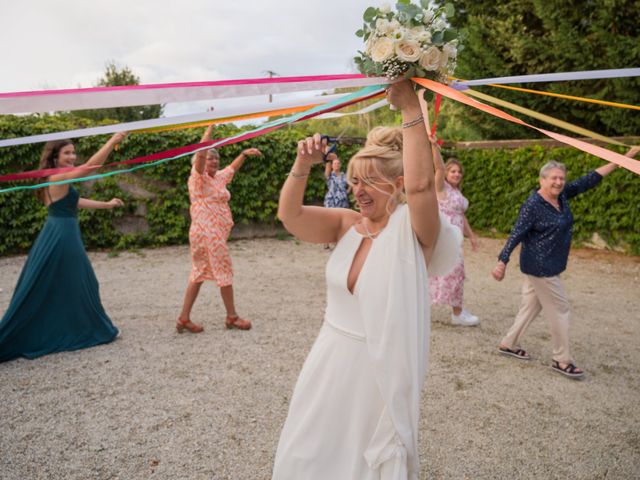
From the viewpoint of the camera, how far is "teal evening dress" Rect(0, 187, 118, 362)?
455 cm

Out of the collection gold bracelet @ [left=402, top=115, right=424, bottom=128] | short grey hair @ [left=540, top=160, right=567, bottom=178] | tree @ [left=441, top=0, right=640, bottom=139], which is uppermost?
tree @ [left=441, top=0, right=640, bottom=139]

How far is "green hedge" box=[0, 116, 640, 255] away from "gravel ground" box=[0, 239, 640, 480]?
349 centimetres

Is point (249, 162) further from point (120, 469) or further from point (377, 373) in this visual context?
point (377, 373)

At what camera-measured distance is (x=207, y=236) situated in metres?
5.18

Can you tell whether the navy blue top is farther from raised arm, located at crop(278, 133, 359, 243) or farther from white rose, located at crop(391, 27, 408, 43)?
white rose, located at crop(391, 27, 408, 43)

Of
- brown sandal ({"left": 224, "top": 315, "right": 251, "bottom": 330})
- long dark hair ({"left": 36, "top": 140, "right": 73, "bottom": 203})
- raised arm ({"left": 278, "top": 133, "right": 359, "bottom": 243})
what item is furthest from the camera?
brown sandal ({"left": 224, "top": 315, "right": 251, "bottom": 330})

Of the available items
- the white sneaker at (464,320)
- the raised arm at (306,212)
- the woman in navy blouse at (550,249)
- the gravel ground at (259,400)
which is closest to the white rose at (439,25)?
the raised arm at (306,212)

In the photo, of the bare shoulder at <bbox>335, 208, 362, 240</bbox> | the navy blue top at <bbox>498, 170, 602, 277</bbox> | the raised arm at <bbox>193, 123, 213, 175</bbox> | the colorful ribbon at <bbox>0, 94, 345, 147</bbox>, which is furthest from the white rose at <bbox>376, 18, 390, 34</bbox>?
the raised arm at <bbox>193, 123, 213, 175</bbox>

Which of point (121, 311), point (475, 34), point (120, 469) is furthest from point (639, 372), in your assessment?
point (475, 34)

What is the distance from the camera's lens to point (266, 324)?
5.63 m

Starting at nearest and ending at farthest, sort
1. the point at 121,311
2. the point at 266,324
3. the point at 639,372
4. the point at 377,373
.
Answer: the point at 377,373, the point at 639,372, the point at 266,324, the point at 121,311

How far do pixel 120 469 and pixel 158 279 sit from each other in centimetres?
522

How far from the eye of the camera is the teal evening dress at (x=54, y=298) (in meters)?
4.55

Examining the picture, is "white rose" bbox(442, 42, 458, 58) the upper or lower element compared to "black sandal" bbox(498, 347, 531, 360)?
upper
